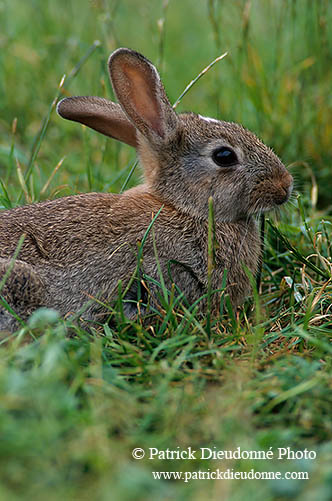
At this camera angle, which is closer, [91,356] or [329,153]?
[91,356]

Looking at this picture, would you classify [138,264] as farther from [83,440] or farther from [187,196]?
[83,440]

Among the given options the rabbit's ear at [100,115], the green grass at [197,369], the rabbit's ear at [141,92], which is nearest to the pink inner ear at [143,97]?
the rabbit's ear at [141,92]

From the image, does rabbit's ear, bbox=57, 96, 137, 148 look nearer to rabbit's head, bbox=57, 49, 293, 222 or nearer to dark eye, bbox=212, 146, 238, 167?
rabbit's head, bbox=57, 49, 293, 222

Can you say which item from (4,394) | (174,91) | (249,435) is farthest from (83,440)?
(174,91)

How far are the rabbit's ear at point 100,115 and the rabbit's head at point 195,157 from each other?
0.19 meters

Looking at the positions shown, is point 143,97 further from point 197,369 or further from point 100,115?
point 197,369

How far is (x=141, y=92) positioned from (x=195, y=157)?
528 mm

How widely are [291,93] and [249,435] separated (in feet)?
13.8

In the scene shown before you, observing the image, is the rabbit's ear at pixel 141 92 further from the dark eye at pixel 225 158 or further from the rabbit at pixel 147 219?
the dark eye at pixel 225 158

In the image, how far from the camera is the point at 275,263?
15.0ft

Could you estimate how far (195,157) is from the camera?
4348 millimetres

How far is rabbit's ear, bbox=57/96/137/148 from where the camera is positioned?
178 inches

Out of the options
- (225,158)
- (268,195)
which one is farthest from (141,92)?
(268,195)

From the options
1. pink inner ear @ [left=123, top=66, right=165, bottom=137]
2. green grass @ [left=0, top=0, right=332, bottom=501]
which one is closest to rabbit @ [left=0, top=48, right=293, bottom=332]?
pink inner ear @ [left=123, top=66, right=165, bottom=137]
